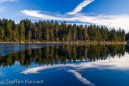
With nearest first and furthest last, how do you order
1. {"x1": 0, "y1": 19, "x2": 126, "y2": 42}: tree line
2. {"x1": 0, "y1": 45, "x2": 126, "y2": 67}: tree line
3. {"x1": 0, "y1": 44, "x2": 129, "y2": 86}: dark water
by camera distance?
{"x1": 0, "y1": 44, "x2": 129, "y2": 86}: dark water → {"x1": 0, "y1": 45, "x2": 126, "y2": 67}: tree line → {"x1": 0, "y1": 19, "x2": 126, "y2": 42}: tree line

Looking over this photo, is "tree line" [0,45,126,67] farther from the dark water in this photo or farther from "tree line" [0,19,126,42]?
"tree line" [0,19,126,42]

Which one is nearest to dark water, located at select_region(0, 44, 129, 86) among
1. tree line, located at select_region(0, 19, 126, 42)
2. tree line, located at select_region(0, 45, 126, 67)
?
tree line, located at select_region(0, 45, 126, 67)

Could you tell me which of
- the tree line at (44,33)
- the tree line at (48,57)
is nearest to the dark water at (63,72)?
the tree line at (48,57)

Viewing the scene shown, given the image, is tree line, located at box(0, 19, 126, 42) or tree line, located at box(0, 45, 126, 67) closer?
tree line, located at box(0, 45, 126, 67)

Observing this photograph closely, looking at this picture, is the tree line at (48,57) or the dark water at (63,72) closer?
the dark water at (63,72)

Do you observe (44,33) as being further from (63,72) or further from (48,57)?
(63,72)

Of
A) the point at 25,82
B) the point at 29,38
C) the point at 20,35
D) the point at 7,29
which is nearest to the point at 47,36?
the point at 29,38

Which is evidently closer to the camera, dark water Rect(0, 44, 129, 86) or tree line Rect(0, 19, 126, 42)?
dark water Rect(0, 44, 129, 86)

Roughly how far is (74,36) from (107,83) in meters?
130

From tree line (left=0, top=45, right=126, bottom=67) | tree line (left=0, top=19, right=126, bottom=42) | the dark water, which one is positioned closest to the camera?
the dark water

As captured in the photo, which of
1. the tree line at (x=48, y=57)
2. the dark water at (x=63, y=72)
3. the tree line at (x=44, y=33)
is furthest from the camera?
the tree line at (x=44, y=33)

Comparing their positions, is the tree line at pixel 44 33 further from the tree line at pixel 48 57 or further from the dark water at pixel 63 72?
the dark water at pixel 63 72

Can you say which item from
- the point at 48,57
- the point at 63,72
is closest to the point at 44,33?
the point at 48,57

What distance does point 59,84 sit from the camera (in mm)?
9164
